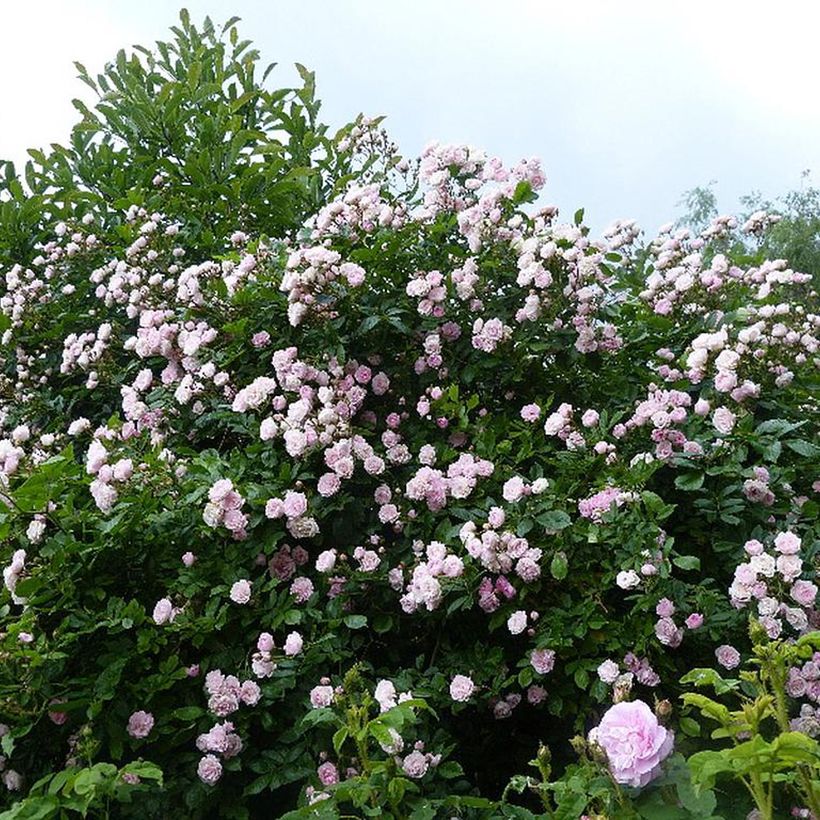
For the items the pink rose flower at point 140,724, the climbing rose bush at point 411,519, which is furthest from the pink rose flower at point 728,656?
the pink rose flower at point 140,724

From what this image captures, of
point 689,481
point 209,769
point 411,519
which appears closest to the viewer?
point 209,769

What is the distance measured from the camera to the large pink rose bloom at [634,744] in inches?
55.4

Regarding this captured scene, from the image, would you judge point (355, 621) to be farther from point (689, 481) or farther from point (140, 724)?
point (689, 481)

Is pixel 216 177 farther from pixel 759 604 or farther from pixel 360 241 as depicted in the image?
pixel 759 604

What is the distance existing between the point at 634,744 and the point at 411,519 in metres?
1.25

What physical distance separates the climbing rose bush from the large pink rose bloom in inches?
3.2

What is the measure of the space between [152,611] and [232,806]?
55 centimetres

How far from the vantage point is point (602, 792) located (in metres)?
1.45

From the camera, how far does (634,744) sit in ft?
4.64

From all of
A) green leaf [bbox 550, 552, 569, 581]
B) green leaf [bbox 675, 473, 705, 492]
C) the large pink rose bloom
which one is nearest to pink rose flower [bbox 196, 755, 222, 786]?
green leaf [bbox 550, 552, 569, 581]

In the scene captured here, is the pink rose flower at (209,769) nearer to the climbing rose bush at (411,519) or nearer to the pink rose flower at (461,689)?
the climbing rose bush at (411,519)

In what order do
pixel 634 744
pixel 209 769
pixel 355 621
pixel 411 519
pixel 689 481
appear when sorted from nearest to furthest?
pixel 634 744, pixel 209 769, pixel 355 621, pixel 689 481, pixel 411 519

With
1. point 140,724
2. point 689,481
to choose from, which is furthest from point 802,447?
point 140,724

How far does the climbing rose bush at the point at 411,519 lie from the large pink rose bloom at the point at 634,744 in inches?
3.2
